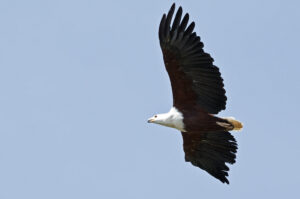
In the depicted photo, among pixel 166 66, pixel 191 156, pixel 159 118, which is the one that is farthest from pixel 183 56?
pixel 191 156

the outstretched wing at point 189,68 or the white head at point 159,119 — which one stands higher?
the outstretched wing at point 189,68

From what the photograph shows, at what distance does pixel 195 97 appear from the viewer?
733 inches

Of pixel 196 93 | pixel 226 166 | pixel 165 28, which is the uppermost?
pixel 165 28

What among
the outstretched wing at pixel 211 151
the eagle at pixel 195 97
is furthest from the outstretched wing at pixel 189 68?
the outstretched wing at pixel 211 151

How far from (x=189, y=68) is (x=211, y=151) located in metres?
2.45

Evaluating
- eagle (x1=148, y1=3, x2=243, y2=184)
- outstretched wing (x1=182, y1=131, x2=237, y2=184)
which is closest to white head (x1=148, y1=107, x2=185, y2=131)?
eagle (x1=148, y1=3, x2=243, y2=184)

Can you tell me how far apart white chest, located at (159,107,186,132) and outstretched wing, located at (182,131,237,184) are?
37.1 inches

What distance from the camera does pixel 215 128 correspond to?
18359 mm

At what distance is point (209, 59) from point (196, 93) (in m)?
1.03

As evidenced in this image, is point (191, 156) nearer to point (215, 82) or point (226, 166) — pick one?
point (226, 166)

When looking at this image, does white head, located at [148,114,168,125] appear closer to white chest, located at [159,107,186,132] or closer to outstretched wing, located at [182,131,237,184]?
white chest, located at [159,107,186,132]

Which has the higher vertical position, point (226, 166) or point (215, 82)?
point (215, 82)

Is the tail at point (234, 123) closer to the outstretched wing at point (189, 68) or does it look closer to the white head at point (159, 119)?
the outstretched wing at point (189, 68)

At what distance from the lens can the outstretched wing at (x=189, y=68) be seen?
58.3ft
